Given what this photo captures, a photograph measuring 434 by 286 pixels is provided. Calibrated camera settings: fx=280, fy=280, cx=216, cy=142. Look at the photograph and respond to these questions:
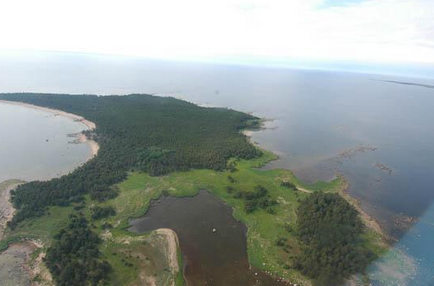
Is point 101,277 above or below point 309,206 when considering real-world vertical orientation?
below

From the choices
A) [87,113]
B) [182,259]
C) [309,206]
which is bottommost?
[182,259]

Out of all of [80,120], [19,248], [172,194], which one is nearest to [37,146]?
[80,120]

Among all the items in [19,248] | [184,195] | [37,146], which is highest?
[37,146]

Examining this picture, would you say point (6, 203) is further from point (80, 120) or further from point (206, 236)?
point (80, 120)

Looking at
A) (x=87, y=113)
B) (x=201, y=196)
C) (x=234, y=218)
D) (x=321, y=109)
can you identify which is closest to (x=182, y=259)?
(x=234, y=218)

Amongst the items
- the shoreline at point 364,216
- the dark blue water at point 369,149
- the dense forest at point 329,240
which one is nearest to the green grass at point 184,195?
the shoreline at point 364,216

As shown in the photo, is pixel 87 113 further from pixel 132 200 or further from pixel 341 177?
pixel 341 177

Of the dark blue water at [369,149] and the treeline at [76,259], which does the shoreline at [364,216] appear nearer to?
the dark blue water at [369,149]
